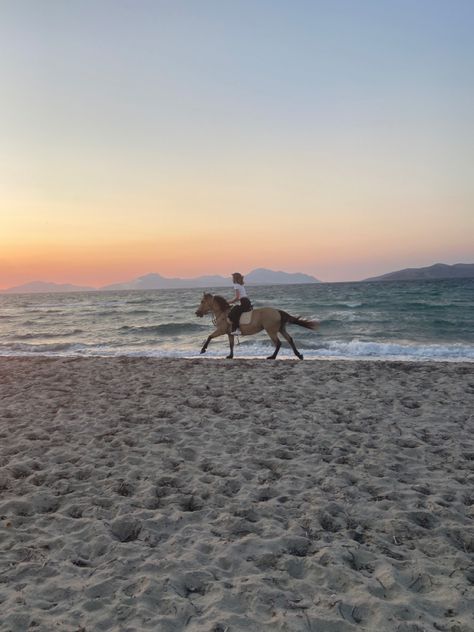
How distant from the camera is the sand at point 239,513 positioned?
10.2 ft

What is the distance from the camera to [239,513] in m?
4.38

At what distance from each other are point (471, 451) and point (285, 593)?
3.60 meters

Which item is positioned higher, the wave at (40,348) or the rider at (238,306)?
the rider at (238,306)

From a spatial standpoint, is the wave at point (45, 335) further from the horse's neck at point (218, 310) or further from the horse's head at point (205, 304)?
the horse's neck at point (218, 310)

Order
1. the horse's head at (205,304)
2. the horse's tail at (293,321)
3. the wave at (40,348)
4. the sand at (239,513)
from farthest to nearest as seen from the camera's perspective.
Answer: the wave at (40,348), the horse's head at (205,304), the horse's tail at (293,321), the sand at (239,513)

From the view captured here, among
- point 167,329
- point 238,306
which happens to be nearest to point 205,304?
point 238,306

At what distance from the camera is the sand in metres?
3.11

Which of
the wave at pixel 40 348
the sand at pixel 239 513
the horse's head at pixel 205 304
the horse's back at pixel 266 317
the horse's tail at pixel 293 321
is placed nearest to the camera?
the sand at pixel 239 513

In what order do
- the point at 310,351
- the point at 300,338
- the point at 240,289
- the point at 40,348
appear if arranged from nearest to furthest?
the point at 240,289
the point at 310,351
the point at 40,348
the point at 300,338

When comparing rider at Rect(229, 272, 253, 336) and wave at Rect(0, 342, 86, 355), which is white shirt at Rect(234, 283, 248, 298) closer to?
rider at Rect(229, 272, 253, 336)

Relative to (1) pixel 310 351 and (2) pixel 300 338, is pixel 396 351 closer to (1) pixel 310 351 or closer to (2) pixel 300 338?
(1) pixel 310 351

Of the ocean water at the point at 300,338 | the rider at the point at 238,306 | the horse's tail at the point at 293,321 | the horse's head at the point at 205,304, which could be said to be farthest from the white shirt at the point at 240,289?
the ocean water at the point at 300,338

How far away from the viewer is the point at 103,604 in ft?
10.4

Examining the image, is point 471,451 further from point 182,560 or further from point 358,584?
point 182,560
